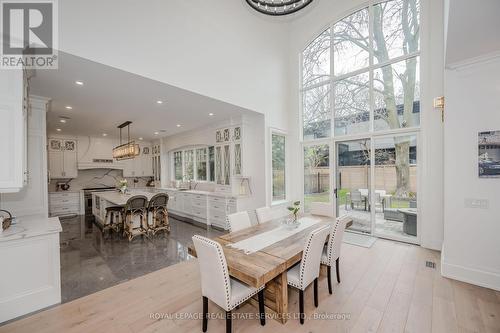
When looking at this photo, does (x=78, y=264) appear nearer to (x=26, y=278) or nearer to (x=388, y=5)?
(x=26, y=278)

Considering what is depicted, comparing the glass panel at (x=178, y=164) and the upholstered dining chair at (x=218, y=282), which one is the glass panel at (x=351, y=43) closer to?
the upholstered dining chair at (x=218, y=282)

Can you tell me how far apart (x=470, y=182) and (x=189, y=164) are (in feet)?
23.4

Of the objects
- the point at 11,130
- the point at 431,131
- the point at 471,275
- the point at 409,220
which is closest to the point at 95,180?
the point at 11,130

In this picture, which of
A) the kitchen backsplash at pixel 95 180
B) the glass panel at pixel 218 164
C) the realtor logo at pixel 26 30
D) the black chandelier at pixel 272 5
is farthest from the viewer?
the kitchen backsplash at pixel 95 180

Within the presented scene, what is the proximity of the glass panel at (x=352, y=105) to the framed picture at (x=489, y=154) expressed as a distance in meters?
2.06

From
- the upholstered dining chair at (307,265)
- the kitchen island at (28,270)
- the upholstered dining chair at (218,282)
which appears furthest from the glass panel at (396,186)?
the kitchen island at (28,270)

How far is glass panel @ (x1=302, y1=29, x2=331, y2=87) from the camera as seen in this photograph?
5332mm

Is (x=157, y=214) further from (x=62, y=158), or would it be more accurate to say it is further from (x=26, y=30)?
(x=62, y=158)

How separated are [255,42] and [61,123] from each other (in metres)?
5.50

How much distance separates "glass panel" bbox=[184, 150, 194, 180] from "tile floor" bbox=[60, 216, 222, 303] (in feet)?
8.54

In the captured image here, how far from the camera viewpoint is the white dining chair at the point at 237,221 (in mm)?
2844

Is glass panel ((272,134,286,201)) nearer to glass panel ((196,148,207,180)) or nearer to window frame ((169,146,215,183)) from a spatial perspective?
window frame ((169,146,215,183))

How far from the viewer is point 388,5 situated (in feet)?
14.5

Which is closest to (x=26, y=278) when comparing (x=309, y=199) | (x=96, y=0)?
(x=96, y=0)
